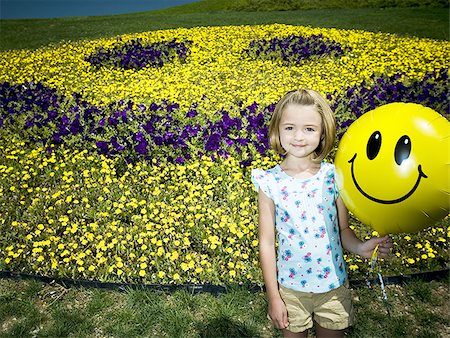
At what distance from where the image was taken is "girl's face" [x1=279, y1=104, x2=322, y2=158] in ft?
7.02

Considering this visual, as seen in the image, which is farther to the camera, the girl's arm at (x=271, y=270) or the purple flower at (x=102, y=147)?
the purple flower at (x=102, y=147)

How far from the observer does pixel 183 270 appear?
A: 3891 mm

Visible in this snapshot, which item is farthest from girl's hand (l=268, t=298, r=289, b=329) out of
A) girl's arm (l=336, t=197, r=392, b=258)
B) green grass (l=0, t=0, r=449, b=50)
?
green grass (l=0, t=0, r=449, b=50)

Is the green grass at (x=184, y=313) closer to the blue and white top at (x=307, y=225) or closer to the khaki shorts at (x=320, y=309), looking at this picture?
the khaki shorts at (x=320, y=309)

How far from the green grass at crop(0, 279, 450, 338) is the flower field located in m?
0.23

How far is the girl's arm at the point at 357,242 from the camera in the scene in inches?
83.7

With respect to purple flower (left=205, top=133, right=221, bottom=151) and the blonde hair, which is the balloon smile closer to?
the blonde hair

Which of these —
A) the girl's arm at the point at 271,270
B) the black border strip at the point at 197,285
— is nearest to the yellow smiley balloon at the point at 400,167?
the girl's arm at the point at 271,270

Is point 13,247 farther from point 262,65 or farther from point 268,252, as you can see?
point 262,65

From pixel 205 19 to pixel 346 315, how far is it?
72.1 feet

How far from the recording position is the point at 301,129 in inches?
84.9

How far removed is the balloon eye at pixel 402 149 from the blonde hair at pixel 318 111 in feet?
1.46

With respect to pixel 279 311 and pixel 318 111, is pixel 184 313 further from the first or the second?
pixel 318 111

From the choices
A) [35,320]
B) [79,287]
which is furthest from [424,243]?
[35,320]
